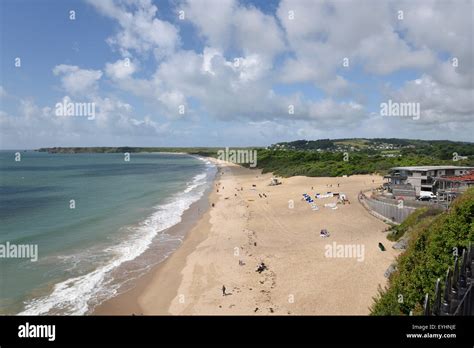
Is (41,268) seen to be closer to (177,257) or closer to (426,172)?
(177,257)

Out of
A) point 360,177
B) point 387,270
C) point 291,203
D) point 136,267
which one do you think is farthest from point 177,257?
point 360,177

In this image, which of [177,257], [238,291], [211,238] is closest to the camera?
[238,291]

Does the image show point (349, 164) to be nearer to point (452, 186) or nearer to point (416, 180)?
point (416, 180)

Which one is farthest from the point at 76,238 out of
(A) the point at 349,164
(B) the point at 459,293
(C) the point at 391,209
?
(A) the point at 349,164

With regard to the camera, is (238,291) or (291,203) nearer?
(238,291)

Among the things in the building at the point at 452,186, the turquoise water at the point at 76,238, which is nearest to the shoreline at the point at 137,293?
the turquoise water at the point at 76,238

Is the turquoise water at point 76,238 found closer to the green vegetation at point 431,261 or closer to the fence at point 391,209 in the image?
the green vegetation at point 431,261
